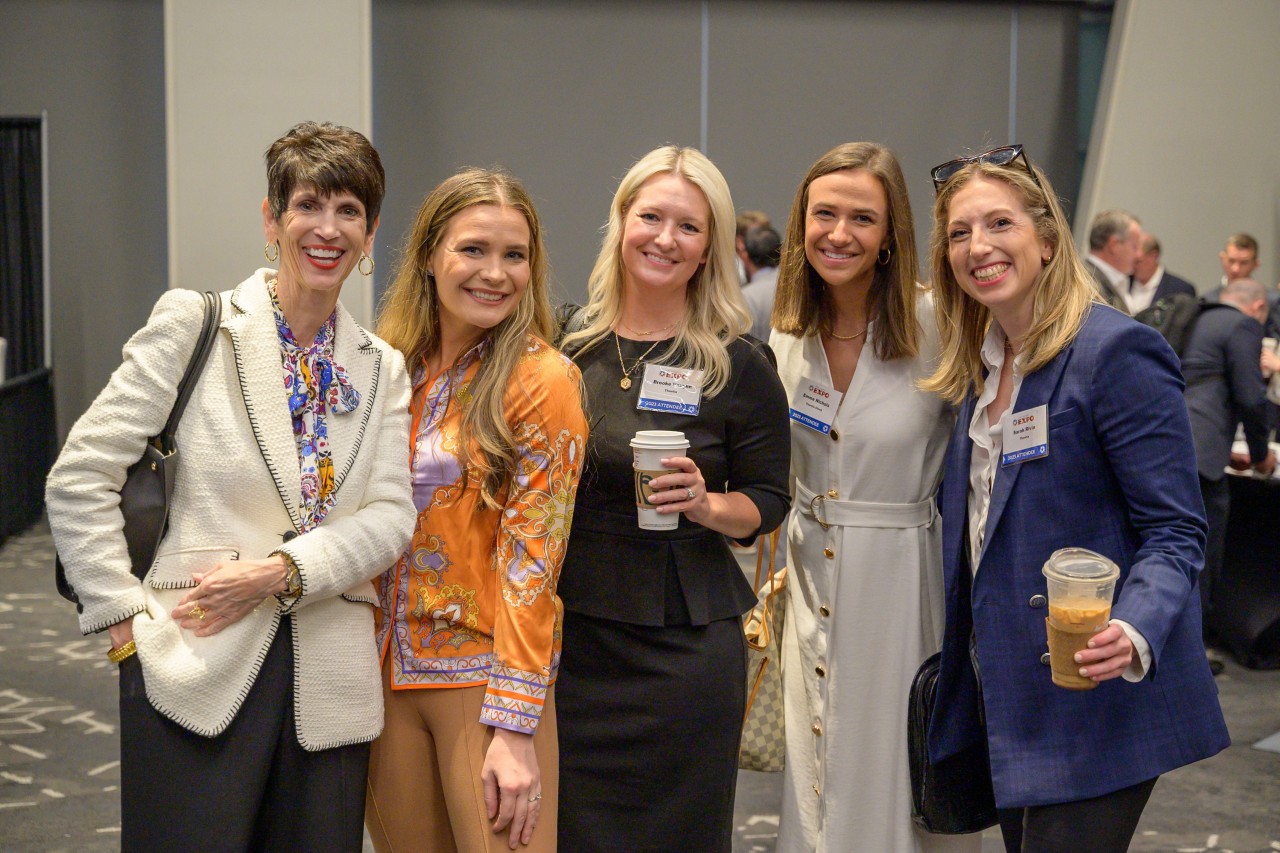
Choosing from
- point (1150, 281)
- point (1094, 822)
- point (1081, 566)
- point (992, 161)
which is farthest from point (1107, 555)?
point (1150, 281)

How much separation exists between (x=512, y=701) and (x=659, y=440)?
0.50 m

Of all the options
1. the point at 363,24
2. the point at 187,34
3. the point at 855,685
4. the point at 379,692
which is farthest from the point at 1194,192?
the point at 379,692

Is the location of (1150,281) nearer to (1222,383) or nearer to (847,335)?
(1222,383)

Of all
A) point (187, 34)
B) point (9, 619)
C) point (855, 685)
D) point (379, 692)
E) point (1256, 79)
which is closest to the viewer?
point (379, 692)

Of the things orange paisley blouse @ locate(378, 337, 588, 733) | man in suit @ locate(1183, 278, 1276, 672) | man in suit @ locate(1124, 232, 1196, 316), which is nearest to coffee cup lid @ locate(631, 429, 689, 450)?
orange paisley blouse @ locate(378, 337, 588, 733)

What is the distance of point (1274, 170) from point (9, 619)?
9.51m

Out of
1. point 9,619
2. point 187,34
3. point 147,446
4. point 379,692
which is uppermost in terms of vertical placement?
point 187,34

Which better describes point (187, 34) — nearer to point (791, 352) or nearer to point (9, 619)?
point (9, 619)

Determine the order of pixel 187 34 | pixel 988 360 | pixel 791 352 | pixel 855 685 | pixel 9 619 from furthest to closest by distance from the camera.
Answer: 1. pixel 187 34
2. pixel 9 619
3. pixel 791 352
4. pixel 855 685
5. pixel 988 360

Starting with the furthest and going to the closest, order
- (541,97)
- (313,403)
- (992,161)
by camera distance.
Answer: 1. (541,97)
2. (992,161)
3. (313,403)

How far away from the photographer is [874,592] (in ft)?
8.34

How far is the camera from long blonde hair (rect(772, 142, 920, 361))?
2553 mm

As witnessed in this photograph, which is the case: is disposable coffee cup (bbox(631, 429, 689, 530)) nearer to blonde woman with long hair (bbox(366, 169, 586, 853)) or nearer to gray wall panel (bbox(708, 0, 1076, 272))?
blonde woman with long hair (bbox(366, 169, 586, 853))

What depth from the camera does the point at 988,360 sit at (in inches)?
88.8
